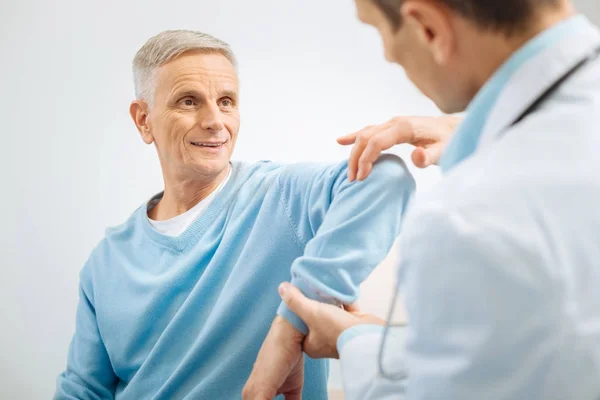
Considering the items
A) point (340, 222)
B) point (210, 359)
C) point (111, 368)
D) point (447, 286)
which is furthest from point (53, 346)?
point (447, 286)

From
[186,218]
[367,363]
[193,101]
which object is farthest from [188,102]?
[367,363]

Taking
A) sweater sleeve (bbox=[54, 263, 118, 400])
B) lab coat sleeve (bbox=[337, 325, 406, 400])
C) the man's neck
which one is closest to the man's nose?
the man's neck

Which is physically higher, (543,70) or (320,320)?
(543,70)

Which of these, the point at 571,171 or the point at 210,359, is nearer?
the point at 571,171

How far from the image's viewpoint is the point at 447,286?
587mm

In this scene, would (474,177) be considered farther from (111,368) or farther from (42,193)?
(42,193)

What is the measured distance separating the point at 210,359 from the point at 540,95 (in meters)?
0.90

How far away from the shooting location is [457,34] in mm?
667

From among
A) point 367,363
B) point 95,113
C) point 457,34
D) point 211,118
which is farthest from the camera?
point 95,113

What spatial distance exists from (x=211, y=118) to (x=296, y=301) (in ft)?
2.07

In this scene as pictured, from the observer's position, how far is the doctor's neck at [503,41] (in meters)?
0.66

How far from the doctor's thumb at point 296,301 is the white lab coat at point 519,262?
0.35m

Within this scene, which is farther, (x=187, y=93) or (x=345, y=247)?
(x=187, y=93)

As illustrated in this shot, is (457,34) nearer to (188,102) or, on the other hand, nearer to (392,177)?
(392,177)
